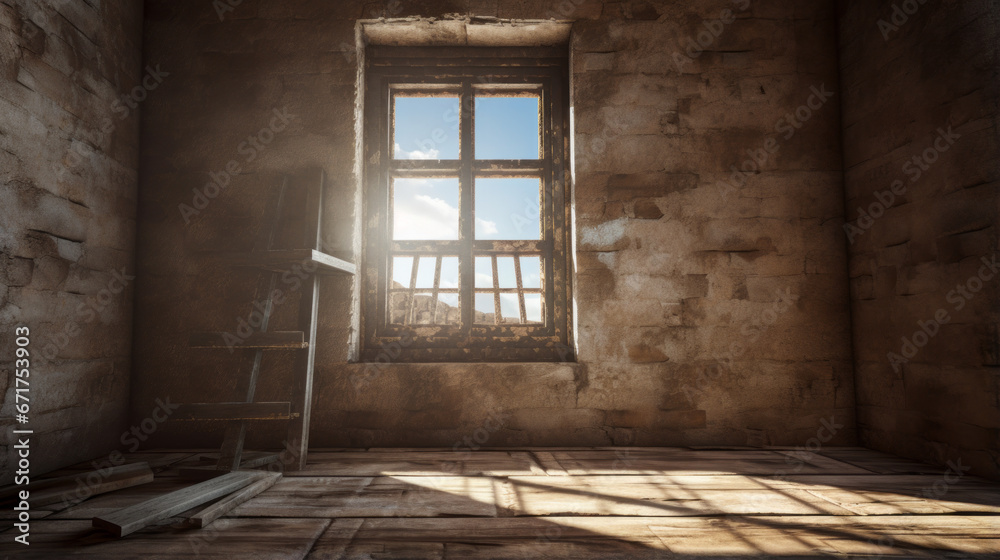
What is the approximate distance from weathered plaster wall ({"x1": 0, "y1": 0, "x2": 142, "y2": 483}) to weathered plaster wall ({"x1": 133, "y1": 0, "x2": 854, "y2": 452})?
165 millimetres

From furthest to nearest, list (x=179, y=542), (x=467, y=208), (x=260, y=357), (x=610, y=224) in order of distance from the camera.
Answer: (x=467, y=208), (x=610, y=224), (x=260, y=357), (x=179, y=542)

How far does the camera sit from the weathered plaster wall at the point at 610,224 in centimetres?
272

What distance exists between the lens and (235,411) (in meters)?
2.15

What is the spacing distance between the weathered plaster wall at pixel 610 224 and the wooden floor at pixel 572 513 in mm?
344

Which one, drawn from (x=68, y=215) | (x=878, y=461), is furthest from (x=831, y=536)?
(x=68, y=215)

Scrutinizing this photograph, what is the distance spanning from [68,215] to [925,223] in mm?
4310

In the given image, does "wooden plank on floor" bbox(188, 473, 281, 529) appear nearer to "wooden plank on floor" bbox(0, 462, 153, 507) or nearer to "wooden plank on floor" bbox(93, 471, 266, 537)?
"wooden plank on floor" bbox(93, 471, 266, 537)

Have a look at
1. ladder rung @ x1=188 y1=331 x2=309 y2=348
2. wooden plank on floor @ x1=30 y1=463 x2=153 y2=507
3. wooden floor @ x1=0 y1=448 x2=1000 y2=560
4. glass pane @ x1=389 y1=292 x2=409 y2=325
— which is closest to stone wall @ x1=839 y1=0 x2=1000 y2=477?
wooden floor @ x1=0 y1=448 x2=1000 y2=560

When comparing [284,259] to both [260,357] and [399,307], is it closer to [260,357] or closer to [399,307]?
[260,357]

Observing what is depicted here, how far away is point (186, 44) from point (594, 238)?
9.11 feet

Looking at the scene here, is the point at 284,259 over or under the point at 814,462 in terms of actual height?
over

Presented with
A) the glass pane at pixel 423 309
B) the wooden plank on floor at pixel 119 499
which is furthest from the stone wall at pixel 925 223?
the wooden plank on floor at pixel 119 499

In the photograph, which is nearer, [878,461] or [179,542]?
[179,542]

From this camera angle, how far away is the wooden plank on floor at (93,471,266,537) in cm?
150
